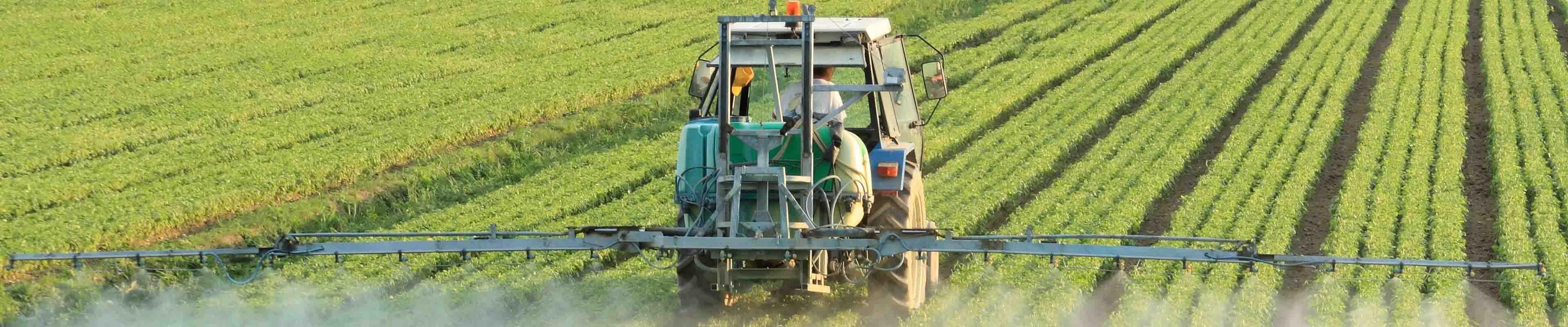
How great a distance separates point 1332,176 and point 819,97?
9887 mm

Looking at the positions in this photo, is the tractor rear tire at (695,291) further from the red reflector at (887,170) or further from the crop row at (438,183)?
the crop row at (438,183)

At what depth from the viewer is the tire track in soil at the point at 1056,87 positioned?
19.4 meters

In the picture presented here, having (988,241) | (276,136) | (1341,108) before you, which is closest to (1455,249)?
(988,241)

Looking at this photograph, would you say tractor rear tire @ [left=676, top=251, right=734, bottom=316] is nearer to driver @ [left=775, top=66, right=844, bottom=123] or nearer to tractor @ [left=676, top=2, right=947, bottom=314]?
tractor @ [left=676, top=2, right=947, bottom=314]

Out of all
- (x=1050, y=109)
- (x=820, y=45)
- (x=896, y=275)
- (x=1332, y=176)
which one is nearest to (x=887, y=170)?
(x=896, y=275)

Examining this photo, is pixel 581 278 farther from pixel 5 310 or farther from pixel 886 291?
pixel 5 310

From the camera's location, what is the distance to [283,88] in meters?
24.4

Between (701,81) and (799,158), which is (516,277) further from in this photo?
(799,158)

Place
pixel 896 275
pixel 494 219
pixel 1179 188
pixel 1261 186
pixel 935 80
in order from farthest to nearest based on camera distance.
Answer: pixel 1179 188, pixel 1261 186, pixel 494 219, pixel 935 80, pixel 896 275

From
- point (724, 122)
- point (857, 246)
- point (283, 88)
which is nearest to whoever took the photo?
point (857, 246)

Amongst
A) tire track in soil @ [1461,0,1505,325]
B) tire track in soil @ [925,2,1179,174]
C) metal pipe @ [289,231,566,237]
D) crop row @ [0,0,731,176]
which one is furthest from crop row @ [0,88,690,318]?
tire track in soil @ [1461,0,1505,325]

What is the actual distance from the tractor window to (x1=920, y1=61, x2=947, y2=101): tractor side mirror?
1.62 ft

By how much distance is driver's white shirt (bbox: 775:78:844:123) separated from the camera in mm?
10516

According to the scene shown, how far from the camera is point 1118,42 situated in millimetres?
31281
